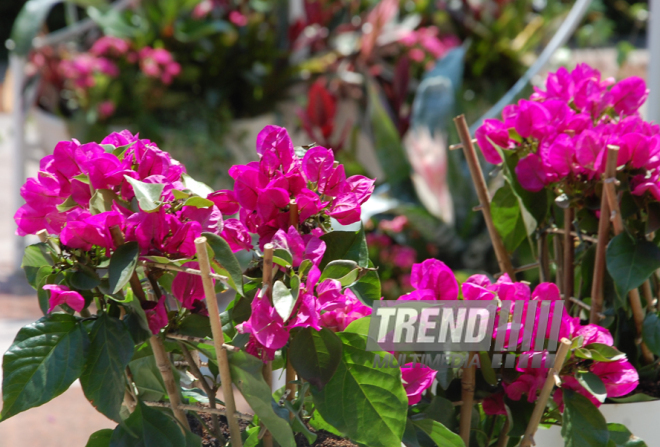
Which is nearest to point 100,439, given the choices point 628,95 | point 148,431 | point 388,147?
point 148,431

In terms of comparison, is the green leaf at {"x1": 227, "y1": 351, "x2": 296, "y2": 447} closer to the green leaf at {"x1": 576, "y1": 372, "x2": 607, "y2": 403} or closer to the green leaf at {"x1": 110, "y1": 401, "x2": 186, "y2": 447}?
the green leaf at {"x1": 110, "y1": 401, "x2": 186, "y2": 447}

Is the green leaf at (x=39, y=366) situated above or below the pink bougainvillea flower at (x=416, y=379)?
above

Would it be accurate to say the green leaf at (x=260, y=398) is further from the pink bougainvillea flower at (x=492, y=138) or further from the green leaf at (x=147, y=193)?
the pink bougainvillea flower at (x=492, y=138)

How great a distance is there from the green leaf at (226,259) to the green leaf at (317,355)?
1.9 inches

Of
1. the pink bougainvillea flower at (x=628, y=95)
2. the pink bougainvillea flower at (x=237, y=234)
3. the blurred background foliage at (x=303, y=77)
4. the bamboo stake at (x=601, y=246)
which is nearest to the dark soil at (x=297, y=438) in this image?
the pink bougainvillea flower at (x=237, y=234)

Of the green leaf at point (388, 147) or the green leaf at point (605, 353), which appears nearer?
the green leaf at point (605, 353)

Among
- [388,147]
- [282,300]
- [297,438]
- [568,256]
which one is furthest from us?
[388,147]

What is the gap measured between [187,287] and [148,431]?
0.28 ft

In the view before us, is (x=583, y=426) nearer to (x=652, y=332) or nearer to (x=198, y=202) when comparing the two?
(x=652, y=332)

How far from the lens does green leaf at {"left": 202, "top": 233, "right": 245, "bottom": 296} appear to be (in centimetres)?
37

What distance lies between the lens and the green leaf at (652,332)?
0.55m

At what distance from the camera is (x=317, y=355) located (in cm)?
39

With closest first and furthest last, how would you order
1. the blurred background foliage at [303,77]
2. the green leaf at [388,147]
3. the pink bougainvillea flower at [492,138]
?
the pink bougainvillea flower at [492,138] < the green leaf at [388,147] < the blurred background foliage at [303,77]

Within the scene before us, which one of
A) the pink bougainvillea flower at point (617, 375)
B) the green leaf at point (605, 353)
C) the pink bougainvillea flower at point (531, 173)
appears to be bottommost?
the pink bougainvillea flower at point (617, 375)
